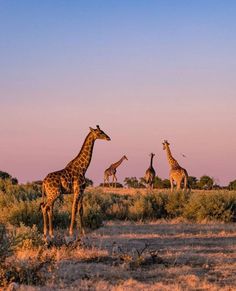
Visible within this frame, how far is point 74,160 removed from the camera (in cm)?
1508

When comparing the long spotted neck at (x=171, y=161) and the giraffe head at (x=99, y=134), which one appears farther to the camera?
the long spotted neck at (x=171, y=161)

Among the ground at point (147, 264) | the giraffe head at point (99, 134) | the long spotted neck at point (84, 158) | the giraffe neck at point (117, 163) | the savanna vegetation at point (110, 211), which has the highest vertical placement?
the giraffe neck at point (117, 163)

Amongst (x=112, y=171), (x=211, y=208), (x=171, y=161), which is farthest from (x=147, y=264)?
(x=112, y=171)

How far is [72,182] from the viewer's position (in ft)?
48.2

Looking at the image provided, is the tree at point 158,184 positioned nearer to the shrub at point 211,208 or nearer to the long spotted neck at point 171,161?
the long spotted neck at point 171,161

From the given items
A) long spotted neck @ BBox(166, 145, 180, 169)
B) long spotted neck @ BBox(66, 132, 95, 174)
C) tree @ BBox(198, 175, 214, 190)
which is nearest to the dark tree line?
tree @ BBox(198, 175, 214, 190)

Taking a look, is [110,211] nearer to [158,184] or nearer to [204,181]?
[204,181]

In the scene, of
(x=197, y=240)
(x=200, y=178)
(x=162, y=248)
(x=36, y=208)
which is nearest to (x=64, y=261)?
(x=162, y=248)

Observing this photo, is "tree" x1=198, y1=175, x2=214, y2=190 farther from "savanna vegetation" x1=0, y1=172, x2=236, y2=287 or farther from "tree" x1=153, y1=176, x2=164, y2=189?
"savanna vegetation" x1=0, y1=172, x2=236, y2=287

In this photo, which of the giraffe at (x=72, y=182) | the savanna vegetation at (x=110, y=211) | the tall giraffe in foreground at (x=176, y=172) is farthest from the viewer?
the tall giraffe in foreground at (x=176, y=172)

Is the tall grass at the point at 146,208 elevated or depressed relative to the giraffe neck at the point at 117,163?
depressed

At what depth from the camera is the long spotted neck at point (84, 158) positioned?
1494 centimetres

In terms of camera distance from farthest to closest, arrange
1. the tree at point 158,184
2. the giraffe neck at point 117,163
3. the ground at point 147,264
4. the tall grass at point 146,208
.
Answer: the tree at point 158,184, the giraffe neck at point 117,163, the tall grass at point 146,208, the ground at point 147,264

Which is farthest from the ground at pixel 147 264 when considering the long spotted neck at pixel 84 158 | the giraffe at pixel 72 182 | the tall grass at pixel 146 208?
the tall grass at pixel 146 208
